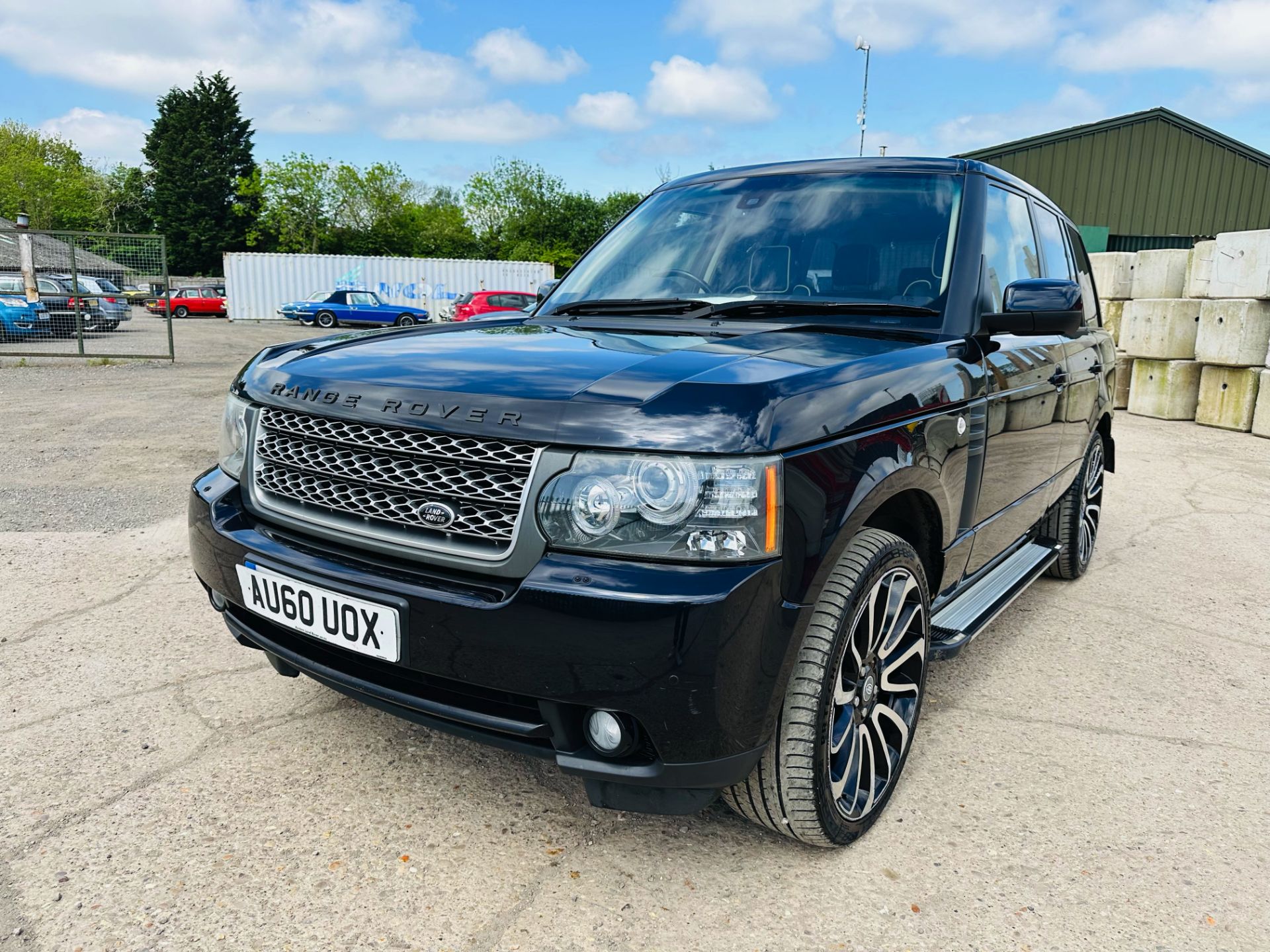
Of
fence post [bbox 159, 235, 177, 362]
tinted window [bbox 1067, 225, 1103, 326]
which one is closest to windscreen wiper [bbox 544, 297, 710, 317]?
tinted window [bbox 1067, 225, 1103, 326]

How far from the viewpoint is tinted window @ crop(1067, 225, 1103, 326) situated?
4.27 metres

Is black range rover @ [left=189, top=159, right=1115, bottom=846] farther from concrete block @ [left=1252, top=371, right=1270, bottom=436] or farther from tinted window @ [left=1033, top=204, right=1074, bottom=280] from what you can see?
concrete block @ [left=1252, top=371, right=1270, bottom=436]

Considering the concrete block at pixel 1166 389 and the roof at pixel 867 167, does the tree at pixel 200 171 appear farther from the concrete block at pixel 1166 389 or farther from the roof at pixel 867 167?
the roof at pixel 867 167

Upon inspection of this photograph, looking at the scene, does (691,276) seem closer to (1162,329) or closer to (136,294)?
(1162,329)

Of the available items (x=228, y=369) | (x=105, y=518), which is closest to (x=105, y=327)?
(x=228, y=369)

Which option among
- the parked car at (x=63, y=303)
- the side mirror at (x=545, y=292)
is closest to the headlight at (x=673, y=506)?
the side mirror at (x=545, y=292)

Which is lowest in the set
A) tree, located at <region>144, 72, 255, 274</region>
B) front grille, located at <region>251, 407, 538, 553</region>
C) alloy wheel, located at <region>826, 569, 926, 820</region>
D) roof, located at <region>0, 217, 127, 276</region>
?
alloy wheel, located at <region>826, 569, 926, 820</region>

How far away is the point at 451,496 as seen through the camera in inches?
73.7

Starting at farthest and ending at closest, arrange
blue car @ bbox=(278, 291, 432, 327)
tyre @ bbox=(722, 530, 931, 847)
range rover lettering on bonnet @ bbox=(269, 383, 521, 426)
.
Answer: blue car @ bbox=(278, 291, 432, 327) < tyre @ bbox=(722, 530, 931, 847) < range rover lettering on bonnet @ bbox=(269, 383, 521, 426)

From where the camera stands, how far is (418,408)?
1908mm

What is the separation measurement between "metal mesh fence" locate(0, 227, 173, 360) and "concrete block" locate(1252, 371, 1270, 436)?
14168mm

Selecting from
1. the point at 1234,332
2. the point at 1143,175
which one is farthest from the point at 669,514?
the point at 1143,175

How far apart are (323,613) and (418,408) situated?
1.70 feet

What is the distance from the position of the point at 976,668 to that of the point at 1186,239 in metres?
24.6
